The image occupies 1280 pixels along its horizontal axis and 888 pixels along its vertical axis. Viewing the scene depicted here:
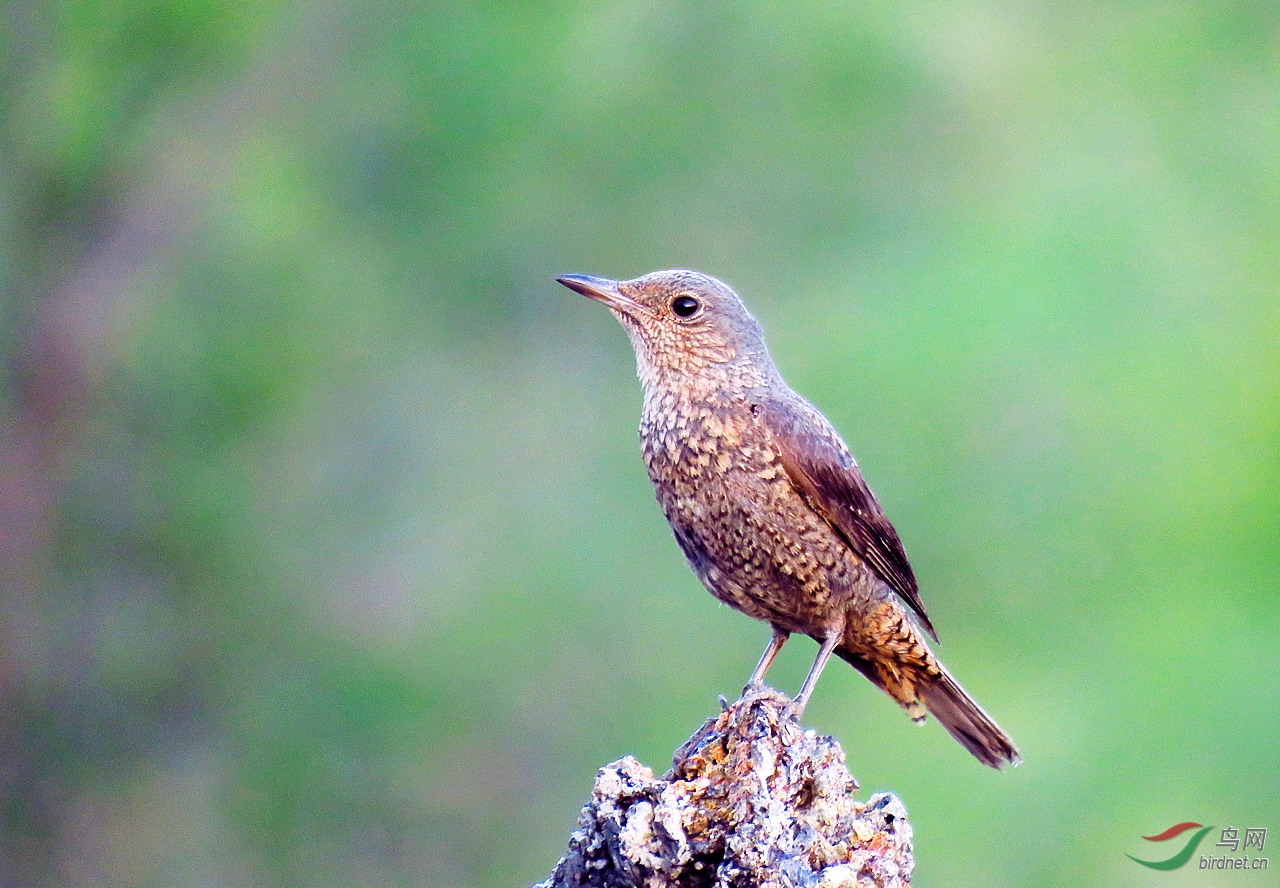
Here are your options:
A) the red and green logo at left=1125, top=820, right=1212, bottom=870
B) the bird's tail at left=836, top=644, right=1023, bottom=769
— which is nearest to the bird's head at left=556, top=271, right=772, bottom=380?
the bird's tail at left=836, top=644, right=1023, bottom=769

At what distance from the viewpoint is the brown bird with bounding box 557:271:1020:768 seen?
13.2 ft

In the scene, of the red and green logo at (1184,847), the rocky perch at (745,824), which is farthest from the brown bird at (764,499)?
the red and green logo at (1184,847)

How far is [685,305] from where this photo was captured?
14.2 ft

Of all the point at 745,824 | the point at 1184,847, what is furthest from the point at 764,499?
the point at 1184,847

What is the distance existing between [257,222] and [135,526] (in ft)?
6.94

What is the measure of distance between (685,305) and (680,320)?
0.22 feet

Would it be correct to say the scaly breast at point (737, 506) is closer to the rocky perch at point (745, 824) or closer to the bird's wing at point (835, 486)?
the bird's wing at point (835, 486)

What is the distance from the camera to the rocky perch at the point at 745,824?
3.13 meters

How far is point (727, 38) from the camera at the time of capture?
30.5 ft

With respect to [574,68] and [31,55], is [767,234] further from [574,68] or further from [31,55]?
[31,55]

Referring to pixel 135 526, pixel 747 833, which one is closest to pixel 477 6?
pixel 135 526

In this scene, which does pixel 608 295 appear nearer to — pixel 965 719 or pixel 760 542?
pixel 760 542

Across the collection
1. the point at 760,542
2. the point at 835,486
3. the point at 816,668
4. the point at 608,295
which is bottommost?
the point at 816,668

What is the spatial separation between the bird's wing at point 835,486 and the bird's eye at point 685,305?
0.41 metres
